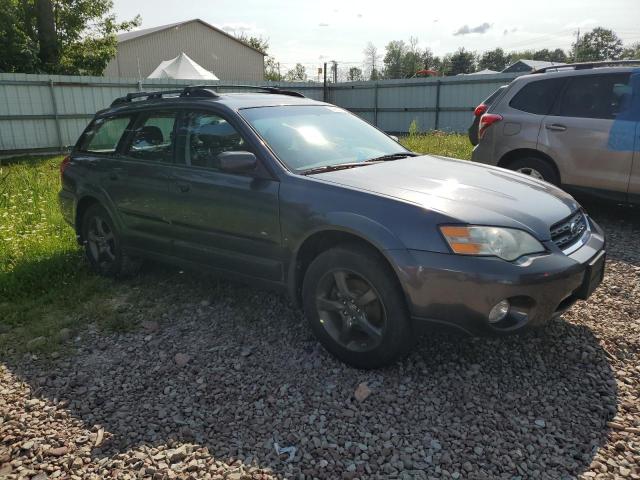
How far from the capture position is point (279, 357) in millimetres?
3453

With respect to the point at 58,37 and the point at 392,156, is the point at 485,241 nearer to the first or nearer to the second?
the point at 392,156

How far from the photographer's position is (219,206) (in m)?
3.77

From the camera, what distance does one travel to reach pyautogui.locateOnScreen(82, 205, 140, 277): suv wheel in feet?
15.8

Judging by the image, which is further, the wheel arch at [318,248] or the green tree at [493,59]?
the green tree at [493,59]

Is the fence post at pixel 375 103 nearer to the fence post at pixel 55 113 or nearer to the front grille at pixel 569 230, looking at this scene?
the fence post at pixel 55 113

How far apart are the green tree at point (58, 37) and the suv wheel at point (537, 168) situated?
57.8ft

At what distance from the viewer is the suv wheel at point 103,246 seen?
482 centimetres

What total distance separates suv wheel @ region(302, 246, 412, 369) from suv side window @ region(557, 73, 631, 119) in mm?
4127

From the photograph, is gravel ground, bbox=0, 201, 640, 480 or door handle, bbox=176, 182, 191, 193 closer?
gravel ground, bbox=0, 201, 640, 480

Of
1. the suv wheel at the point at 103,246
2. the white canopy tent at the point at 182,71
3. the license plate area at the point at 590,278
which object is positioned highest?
the white canopy tent at the point at 182,71

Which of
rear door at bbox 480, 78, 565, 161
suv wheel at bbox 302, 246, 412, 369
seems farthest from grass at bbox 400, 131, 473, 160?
suv wheel at bbox 302, 246, 412, 369

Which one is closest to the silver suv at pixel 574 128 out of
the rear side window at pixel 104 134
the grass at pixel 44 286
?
the rear side window at pixel 104 134

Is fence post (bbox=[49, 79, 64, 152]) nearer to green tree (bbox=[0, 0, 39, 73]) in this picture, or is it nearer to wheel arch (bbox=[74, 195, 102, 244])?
green tree (bbox=[0, 0, 39, 73])

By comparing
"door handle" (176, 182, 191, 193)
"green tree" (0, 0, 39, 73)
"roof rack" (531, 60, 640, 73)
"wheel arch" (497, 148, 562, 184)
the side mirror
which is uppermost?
"green tree" (0, 0, 39, 73)
